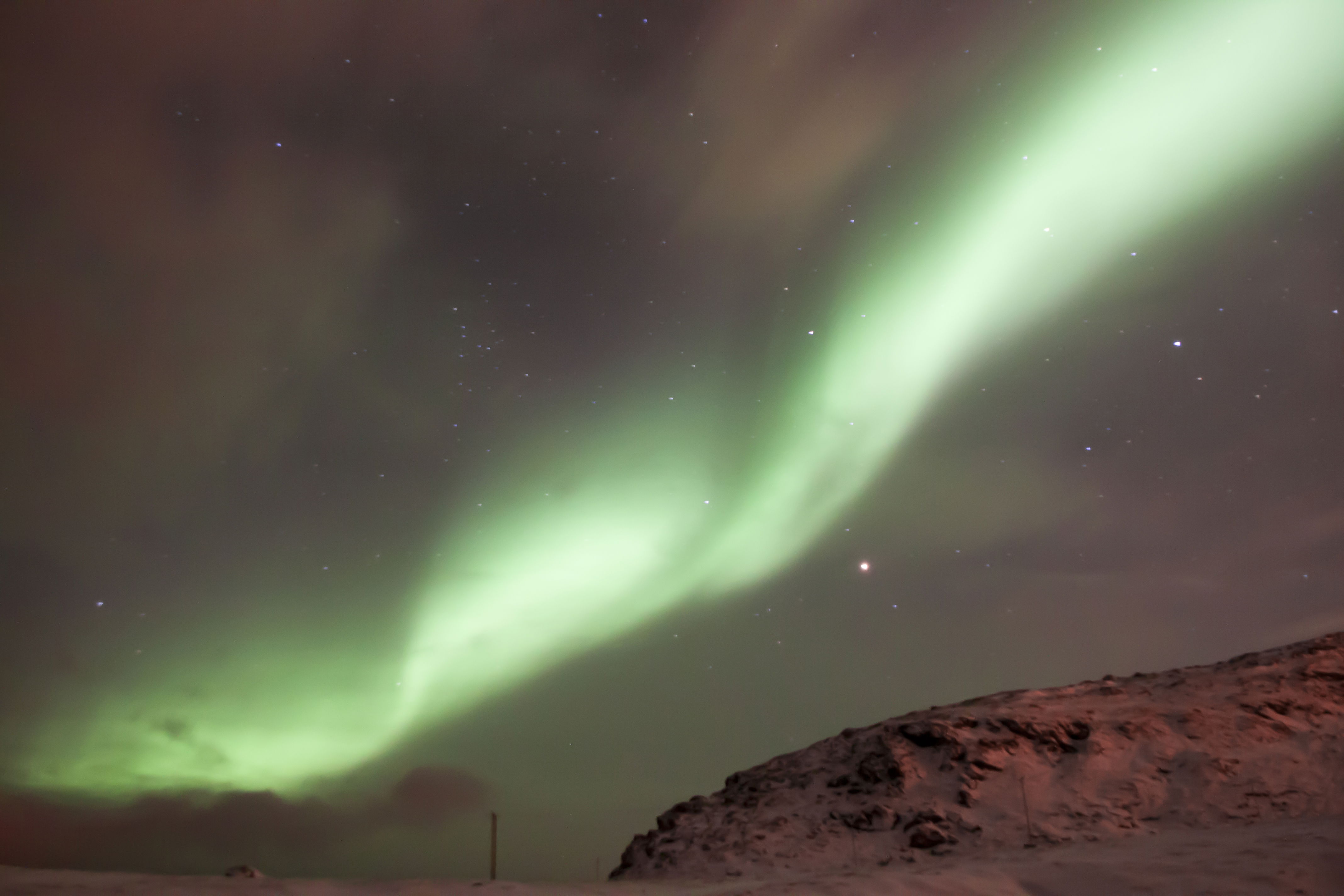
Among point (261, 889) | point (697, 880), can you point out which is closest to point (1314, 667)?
point (697, 880)

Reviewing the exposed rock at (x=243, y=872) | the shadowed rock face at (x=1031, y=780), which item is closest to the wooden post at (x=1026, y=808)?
the shadowed rock face at (x=1031, y=780)

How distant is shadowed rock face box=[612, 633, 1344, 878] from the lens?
31.3 meters

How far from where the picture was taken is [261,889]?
1616 centimetres

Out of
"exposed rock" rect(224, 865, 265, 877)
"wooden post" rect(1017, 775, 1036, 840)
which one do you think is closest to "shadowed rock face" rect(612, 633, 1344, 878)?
"wooden post" rect(1017, 775, 1036, 840)

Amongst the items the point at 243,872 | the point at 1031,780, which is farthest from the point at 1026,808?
the point at 243,872

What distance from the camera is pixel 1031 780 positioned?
35.4m

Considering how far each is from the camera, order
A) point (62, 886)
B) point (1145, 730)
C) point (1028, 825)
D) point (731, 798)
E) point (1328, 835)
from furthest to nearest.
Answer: point (731, 798) → point (1145, 730) → point (1028, 825) → point (1328, 835) → point (62, 886)

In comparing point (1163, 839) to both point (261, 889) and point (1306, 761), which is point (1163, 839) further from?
point (261, 889)

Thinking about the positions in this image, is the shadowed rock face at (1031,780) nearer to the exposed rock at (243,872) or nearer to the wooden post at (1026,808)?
the wooden post at (1026,808)

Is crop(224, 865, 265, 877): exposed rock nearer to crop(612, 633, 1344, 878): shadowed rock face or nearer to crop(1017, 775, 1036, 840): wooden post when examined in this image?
crop(612, 633, 1344, 878): shadowed rock face

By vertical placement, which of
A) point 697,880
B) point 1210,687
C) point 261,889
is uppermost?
point 1210,687

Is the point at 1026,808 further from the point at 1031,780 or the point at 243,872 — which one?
the point at 243,872

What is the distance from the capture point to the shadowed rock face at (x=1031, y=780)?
103 feet

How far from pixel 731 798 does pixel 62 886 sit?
1256 inches
